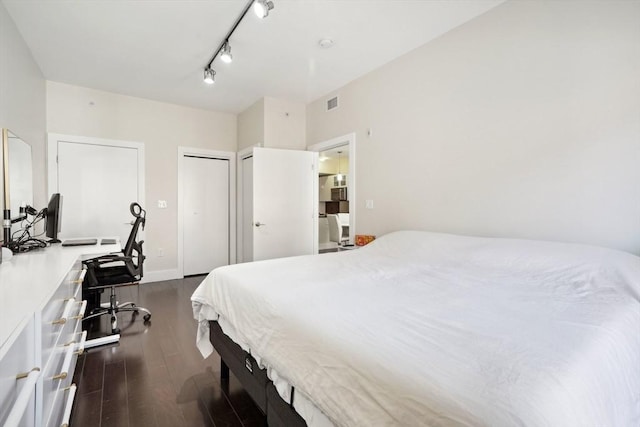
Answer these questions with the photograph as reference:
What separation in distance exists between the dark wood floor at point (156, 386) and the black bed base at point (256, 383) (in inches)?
10.9

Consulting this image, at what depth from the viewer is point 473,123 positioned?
2.47m

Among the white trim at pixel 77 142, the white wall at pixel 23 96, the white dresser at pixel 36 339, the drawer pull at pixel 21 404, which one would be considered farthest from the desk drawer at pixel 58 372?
the white trim at pixel 77 142

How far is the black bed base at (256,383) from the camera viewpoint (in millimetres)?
1135

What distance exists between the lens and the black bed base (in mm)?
1135

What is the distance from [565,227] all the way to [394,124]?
1785 mm

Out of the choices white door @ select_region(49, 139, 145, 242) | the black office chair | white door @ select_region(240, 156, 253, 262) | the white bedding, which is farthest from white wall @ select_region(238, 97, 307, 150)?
the white bedding

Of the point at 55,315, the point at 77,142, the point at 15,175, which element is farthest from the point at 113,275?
the point at 77,142

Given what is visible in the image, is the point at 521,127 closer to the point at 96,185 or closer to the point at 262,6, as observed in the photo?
the point at 262,6

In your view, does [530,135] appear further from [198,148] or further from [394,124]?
[198,148]

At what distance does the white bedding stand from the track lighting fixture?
1756mm

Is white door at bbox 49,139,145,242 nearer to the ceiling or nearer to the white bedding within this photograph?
the ceiling

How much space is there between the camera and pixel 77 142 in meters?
3.89

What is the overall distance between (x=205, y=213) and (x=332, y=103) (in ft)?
8.80

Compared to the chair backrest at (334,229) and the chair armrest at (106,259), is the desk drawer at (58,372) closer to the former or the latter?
the chair armrest at (106,259)
